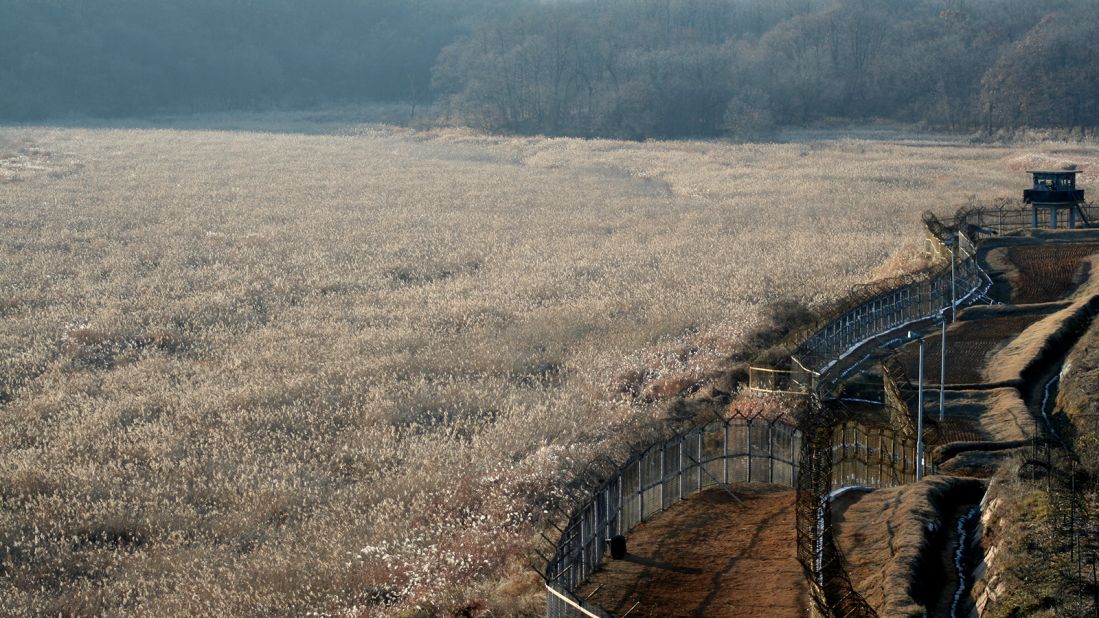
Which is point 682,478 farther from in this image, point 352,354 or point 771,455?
point 352,354

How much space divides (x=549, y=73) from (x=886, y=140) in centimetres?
4878

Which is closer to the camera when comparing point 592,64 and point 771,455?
point 771,455

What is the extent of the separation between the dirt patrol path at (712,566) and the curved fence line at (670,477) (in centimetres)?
31

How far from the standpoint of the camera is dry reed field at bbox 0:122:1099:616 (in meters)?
16.9

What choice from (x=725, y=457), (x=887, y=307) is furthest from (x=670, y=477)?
(x=887, y=307)

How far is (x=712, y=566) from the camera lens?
15164mm

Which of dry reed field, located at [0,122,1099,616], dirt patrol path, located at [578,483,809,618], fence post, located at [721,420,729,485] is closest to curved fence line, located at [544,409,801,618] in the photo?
fence post, located at [721,420,729,485]

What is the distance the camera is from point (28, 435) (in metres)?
22.6

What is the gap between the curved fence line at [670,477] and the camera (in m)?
14.7

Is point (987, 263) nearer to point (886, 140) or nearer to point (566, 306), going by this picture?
point (566, 306)

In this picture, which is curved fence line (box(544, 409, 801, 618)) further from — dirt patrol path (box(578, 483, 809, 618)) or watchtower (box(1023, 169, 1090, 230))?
watchtower (box(1023, 169, 1090, 230))

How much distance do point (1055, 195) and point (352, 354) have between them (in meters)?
28.8

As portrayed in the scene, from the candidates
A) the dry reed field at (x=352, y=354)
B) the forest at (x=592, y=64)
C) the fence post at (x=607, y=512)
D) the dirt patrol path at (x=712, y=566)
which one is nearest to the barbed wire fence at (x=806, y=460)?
the fence post at (x=607, y=512)

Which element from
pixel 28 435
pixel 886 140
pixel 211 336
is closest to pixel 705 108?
pixel 886 140
